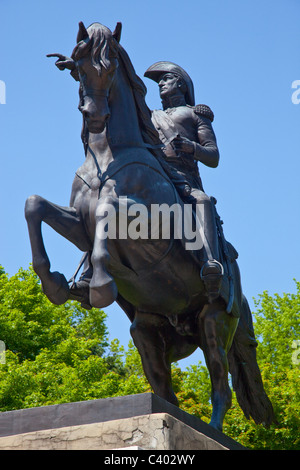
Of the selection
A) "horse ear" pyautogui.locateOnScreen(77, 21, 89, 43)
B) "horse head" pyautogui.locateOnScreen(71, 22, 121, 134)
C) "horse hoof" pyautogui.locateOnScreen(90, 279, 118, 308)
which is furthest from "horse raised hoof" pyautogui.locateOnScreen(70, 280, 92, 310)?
"horse ear" pyautogui.locateOnScreen(77, 21, 89, 43)

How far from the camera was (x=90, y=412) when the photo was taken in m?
7.55

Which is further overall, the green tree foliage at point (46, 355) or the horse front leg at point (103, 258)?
the green tree foliage at point (46, 355)

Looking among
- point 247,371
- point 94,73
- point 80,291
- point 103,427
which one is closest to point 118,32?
point 94,73

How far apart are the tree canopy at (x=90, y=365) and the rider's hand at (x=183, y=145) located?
920cm

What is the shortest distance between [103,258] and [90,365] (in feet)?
47.8

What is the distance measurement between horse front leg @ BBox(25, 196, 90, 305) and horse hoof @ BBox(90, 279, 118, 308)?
769mm

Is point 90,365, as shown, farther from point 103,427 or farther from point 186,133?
point 103,427

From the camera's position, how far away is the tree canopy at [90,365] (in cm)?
2069

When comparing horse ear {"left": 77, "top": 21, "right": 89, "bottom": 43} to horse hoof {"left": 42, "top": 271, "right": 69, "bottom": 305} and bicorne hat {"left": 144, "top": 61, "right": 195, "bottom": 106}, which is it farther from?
horse hoof {"left": 42, "top": 271, "right": 69, "bottom": 305}

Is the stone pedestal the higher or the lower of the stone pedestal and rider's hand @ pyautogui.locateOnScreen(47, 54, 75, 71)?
the lower

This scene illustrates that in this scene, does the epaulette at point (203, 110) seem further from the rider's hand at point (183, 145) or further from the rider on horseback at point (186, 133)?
the rider's hand at point (183, 145)

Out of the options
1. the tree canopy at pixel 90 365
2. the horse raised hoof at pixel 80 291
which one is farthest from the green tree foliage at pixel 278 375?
the horse raised hoof at pixel 80 291

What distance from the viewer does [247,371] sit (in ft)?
37.5

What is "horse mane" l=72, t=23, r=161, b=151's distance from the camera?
359 inches
